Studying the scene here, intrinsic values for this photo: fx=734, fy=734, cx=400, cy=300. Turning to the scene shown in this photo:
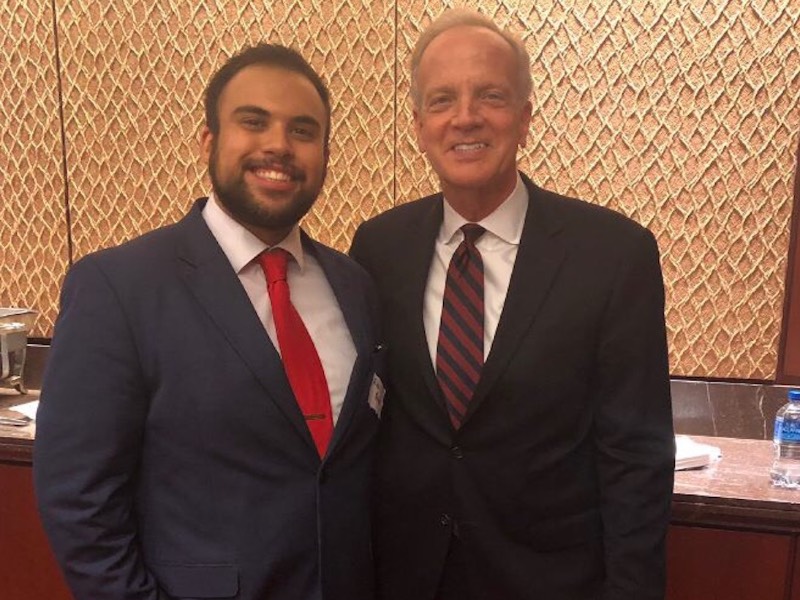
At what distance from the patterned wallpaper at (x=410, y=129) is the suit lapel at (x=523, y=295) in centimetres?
86

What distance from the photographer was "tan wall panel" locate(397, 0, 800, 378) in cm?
207

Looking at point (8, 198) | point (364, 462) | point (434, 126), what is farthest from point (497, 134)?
point (8, 198)

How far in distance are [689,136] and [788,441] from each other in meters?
0.90

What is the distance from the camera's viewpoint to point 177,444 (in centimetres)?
121

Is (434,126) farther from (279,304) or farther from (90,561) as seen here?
(90,561)

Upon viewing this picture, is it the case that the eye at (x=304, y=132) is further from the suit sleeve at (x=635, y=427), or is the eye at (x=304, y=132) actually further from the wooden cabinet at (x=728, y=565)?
the wooden cabinet at (x=728, y=565)

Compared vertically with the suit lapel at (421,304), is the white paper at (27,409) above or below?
below

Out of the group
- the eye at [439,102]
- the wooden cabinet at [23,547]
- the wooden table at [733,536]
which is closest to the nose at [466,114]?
the eye at [439,102]

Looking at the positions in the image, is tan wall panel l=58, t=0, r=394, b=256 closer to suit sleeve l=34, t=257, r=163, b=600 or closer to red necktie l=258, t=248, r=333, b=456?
red necktie l=258, t=248, r=333, b=456

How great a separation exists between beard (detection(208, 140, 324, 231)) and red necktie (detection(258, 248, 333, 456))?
65mm

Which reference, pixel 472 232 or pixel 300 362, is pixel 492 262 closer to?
pixel 472 232

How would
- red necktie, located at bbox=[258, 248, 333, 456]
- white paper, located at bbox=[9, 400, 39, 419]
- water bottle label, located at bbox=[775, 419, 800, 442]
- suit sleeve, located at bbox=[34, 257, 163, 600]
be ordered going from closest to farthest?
1. suit sleeve, located at bbox=[34, 257, 163, 600]
2. red necktie, located at bbox=[258, 248, 333, 456]
3. water bottle label, located at bbox=[775, 419, 800, 442]
4. white paper, located at bbox=[9, 400, 39, 419]

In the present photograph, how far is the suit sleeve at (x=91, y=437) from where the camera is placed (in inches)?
45.3

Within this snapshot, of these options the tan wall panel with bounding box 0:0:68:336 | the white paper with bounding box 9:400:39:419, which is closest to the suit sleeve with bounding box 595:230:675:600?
the white paper with bounding box 9:400:39:419
